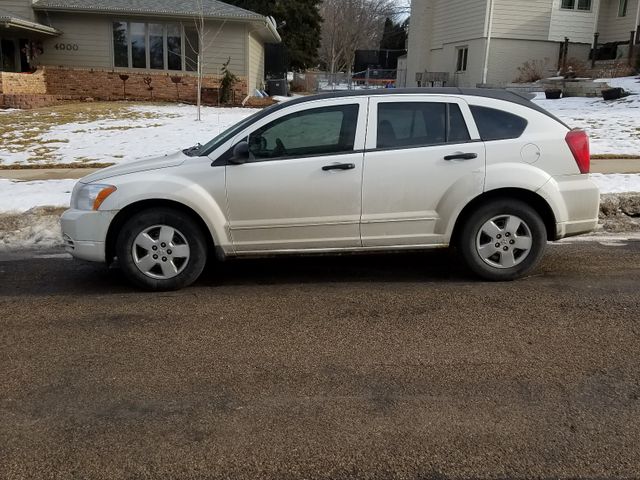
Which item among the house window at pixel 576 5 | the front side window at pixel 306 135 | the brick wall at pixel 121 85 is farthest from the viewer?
the house window at pixel 576 5

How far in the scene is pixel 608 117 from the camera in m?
17.4

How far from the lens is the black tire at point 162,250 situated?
5445 millimetres

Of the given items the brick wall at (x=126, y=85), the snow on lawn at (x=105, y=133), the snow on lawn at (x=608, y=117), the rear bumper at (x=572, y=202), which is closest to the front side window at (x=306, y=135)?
the rear bumper at (x=572, y=202)

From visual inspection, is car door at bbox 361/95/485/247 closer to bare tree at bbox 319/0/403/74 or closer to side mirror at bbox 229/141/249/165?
side mirror at bbox 229/141/249/165

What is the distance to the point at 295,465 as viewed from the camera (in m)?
2.96

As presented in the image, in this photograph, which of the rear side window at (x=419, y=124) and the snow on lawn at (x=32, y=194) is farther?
the snow on lawn at (x=32, y=194)

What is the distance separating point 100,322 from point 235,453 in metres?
2.22

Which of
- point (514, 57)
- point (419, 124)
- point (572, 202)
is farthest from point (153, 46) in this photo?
point (572, 202)

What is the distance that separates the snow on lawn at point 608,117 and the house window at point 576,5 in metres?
5.20

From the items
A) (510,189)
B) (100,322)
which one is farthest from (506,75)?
(100,322)

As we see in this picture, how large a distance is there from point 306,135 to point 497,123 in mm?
1722

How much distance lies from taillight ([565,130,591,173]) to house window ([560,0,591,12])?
24819 millimetres

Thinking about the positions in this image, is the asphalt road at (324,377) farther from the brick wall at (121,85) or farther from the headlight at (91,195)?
the brick wall at (121,85)

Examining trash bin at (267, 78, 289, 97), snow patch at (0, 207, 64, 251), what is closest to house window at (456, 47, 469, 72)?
trash bin at (267, 78, 289, 97)
